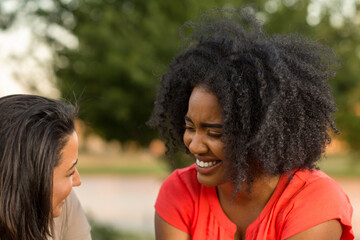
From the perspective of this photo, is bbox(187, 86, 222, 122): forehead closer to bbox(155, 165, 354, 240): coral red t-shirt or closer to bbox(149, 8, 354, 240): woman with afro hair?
bbox(149, 8, 354, 240): woman with afro hair

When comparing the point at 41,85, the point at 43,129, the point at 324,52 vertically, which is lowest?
the point at 43,129

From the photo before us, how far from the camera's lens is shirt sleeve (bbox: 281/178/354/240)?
234 cm

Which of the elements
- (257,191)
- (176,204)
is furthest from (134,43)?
(257,191)

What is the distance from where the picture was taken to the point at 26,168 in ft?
6.43

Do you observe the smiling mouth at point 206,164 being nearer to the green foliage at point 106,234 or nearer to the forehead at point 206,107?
the forehead at point 206,107

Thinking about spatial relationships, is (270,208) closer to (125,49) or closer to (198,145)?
(198,145)

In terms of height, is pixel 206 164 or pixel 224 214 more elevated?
pixel 206 164

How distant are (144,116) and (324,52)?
11.6 ft

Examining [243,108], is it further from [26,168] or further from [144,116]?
[144,116]

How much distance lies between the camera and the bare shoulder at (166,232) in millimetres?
2637

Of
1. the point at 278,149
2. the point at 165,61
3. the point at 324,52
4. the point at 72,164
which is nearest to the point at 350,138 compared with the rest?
the point at 165,61

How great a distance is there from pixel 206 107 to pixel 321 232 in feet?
2.54

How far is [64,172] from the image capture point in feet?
6.82

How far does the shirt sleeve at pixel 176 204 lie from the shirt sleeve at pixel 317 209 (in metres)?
0.52
